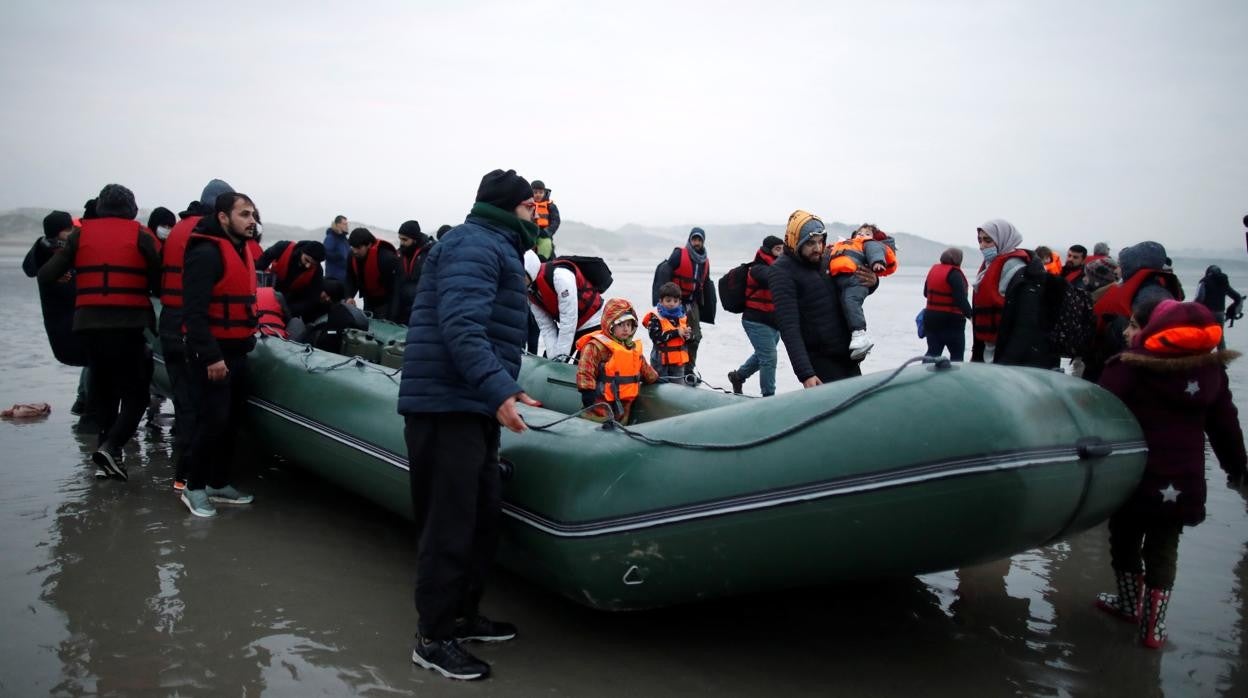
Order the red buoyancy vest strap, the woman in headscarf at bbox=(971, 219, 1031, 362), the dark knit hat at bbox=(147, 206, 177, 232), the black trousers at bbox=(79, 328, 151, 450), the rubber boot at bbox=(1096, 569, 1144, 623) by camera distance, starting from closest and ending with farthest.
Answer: the rubber boot at bbox=(1096, 569, 1144, 623) < the black trousers at bbox=(79, 328, 151, 450) < the woman in headscarf at bbox=(971, 219, 1031, 362) < the dark knit hat at bbox=(147, 206, 177, 232) < the red buoyancy vest strap

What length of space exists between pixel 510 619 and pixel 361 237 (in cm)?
487

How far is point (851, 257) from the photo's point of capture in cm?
464

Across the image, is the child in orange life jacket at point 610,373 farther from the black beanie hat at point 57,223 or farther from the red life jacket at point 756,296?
the black beanie hat at point 57,223

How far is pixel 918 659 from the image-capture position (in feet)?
9.98

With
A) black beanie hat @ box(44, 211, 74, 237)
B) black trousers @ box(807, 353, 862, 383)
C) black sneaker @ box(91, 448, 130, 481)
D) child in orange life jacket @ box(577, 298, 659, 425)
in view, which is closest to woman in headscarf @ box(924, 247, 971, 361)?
black trousers @ box(807, 353, 862, 383)

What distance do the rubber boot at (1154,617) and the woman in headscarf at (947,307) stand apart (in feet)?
13.5

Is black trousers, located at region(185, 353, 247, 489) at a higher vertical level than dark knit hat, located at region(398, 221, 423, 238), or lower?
lower

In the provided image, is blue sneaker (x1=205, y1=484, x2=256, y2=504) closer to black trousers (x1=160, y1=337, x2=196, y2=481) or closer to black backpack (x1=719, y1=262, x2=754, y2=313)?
black trousers (x1=160, y1=337, x2=196, y2=481)

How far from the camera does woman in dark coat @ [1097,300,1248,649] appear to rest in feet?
9.80

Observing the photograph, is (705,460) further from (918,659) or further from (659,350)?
(659,350)

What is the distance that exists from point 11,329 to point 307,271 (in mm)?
7166

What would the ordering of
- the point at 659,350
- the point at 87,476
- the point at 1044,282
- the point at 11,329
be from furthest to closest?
the point at 11,329, the point at 659,350, the point at 87,476, the point at 1044,282

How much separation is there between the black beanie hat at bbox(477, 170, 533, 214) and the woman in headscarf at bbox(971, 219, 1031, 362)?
9.58ft

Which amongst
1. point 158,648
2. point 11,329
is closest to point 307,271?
point 158,648
